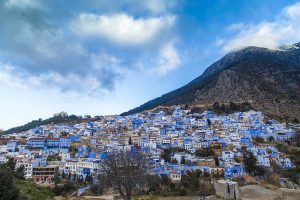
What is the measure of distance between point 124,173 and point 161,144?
42182 millimetres

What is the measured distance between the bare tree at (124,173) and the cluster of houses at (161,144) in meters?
13.2

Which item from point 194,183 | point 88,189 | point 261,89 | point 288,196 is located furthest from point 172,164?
point 261,89

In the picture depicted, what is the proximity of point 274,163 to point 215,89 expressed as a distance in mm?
55827

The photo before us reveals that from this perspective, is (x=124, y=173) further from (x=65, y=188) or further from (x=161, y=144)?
(x=161, y=144)

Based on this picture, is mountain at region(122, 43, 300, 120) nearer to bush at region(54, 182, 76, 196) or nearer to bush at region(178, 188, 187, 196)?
bush at region(178, 188, 187, 196)

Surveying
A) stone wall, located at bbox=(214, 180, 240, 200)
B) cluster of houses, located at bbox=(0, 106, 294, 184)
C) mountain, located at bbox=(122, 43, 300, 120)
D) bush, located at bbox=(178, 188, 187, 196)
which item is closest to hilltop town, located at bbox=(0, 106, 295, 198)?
cluster of houses, located at bbox=(0, 106, 294, 184)

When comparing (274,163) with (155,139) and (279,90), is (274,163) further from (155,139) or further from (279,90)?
(279,90)

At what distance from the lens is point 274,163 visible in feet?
174

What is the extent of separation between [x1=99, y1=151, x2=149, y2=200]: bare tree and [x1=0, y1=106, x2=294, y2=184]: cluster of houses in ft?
43.3

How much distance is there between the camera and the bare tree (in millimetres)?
23938

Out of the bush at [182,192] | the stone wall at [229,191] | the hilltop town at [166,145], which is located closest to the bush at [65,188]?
the hilltop town at [166,145]

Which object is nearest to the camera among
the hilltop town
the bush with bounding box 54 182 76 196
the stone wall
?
the stone wall

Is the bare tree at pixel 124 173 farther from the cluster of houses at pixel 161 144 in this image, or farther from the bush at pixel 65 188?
the bush at pixel 65 188

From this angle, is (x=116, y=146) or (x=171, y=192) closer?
(x=171, y=192)
